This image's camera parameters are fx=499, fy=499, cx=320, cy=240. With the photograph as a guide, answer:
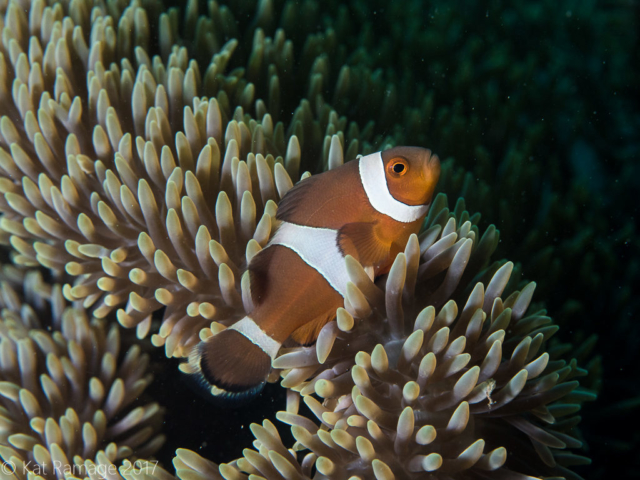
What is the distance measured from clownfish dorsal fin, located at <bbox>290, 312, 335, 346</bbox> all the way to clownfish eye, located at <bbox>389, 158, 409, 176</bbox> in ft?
1.13

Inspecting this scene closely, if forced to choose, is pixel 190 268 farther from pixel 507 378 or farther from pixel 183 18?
pixel 183 18

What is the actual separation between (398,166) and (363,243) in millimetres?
186

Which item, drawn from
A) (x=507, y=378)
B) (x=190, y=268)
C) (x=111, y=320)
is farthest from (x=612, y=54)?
(x=111, y=320)

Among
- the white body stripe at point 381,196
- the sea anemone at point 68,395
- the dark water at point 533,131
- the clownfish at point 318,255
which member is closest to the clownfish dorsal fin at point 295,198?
the clownfish at point 318,255

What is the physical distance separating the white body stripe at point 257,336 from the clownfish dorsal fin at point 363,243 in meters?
0.25

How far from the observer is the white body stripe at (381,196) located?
1.10 m

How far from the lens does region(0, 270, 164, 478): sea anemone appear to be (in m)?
1.30

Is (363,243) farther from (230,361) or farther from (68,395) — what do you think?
(68,395)

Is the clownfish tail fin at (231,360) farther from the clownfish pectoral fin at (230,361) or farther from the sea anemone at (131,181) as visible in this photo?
the sea anemone at (131,181)

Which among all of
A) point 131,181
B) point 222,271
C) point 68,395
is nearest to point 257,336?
point 222,271

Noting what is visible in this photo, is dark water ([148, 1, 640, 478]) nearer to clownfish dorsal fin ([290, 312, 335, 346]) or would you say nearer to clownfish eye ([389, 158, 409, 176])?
clownfish dorsal fin ([290, 312, 335, 346])

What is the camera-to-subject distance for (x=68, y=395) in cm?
142

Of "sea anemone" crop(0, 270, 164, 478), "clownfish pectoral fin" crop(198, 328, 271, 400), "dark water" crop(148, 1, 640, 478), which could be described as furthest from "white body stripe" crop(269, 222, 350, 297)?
"sea anemone" crop(0, 270, 164, 478)

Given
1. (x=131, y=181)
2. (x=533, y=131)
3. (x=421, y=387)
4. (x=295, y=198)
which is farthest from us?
(x=533, y=131)
